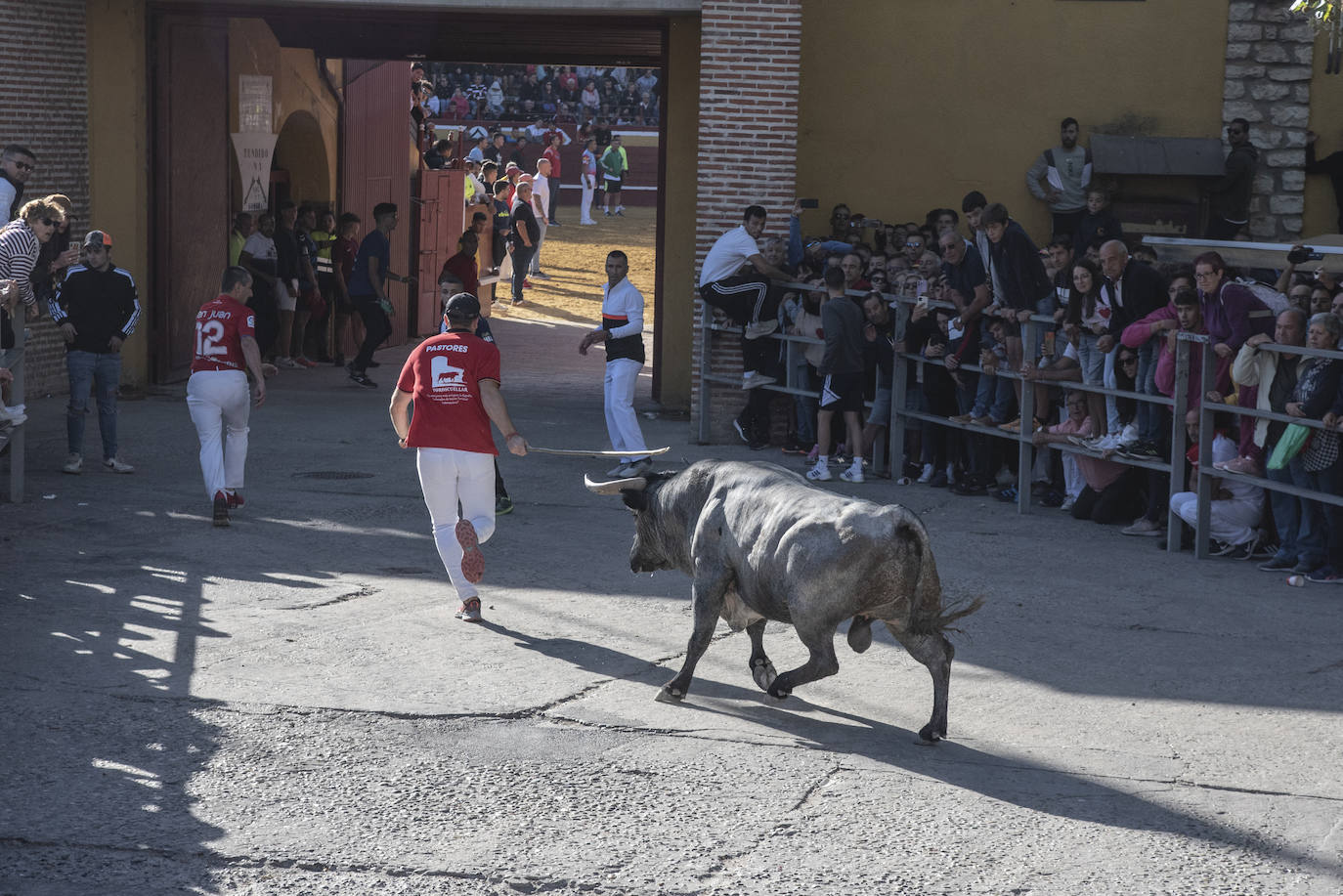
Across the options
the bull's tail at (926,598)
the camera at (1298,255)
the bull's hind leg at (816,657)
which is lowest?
the bull's hind leg at (816,657)

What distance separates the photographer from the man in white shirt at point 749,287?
49.0 feet

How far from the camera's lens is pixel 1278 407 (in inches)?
401

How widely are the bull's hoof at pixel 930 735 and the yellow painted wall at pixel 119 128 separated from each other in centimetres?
1283

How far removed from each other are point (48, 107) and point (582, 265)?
1726cm

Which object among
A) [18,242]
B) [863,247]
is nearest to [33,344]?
[18,242]

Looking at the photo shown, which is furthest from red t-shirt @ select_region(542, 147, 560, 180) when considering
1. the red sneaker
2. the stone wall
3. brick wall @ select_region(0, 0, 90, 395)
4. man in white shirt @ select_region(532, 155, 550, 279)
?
the red sneaker

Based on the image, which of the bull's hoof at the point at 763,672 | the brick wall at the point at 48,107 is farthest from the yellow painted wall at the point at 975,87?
the bull's hoof at the point at 763,672

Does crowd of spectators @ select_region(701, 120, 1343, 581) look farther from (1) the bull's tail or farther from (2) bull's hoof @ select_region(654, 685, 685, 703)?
(2) bull's hoof @ select_region(654, 685, 685, 703)

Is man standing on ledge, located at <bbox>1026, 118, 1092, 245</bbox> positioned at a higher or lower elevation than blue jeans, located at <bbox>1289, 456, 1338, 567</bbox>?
higher

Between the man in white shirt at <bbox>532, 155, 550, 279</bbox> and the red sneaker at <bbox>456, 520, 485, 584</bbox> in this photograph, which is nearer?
the red sneaker at <bbox>456, 520, 485, 584</bbox>

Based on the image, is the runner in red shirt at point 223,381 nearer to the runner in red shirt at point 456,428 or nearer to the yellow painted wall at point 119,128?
the runner in red shirt at point 456,428

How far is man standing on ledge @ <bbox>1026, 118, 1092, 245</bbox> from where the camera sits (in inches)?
660

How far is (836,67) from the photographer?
55.7ft

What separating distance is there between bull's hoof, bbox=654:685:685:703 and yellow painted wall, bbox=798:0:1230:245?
10542 mm
